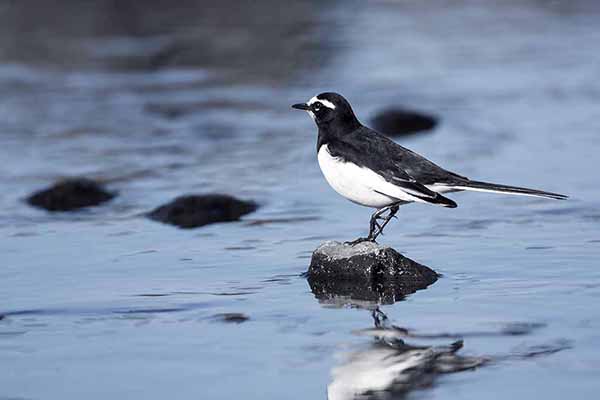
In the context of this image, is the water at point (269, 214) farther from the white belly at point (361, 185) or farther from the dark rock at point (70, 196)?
the white belly at point (361, 185)

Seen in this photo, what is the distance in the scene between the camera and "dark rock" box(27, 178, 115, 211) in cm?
1374

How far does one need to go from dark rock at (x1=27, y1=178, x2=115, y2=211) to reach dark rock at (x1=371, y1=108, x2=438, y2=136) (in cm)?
498

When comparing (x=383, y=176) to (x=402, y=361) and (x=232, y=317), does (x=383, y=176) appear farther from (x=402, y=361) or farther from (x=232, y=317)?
(x=402, y=361)

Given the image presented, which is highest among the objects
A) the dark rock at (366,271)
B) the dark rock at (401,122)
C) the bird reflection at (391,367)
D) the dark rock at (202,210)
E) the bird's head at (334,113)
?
the dark rock at (401,122)

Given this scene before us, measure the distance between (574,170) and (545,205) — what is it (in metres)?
1.74

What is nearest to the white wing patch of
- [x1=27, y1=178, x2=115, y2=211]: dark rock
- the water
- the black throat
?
the black throat

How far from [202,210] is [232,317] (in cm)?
383

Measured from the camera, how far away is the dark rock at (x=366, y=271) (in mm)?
10078

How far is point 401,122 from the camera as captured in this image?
17984 millimetres

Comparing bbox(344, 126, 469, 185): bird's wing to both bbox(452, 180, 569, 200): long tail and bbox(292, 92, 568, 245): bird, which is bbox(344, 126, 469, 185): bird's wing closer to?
bbox(292, 92, 568, 245): bird

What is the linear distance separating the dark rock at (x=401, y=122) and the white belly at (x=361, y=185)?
7.54 m

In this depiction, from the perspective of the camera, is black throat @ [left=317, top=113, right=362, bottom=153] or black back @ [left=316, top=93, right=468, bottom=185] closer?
black back @ [left=316, top=93, right=468, bottom=185]

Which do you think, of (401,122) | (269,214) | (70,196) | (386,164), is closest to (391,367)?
(386,164)

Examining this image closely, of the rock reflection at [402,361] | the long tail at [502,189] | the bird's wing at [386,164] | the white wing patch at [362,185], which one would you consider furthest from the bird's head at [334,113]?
the rock reflection at [402,361]
